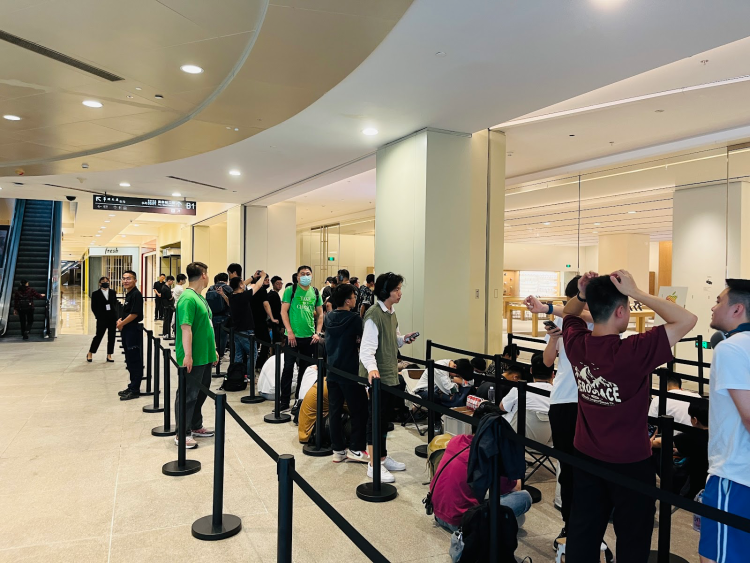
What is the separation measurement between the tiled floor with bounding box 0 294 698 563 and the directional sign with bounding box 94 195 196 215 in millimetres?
8533

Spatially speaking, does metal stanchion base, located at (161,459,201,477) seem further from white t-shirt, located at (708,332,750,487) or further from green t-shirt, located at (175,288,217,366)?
white t-shirt, located at (708,332,750,487)

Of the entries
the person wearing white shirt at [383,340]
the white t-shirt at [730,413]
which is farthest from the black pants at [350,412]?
the white t-shirt at [730,413]

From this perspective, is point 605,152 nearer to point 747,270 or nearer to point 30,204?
point 747,270

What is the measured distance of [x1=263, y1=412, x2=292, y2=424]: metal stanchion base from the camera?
20.1 ft

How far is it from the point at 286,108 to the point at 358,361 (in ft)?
12.4

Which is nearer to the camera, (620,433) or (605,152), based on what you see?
(620,433)

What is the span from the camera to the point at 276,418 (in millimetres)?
6188

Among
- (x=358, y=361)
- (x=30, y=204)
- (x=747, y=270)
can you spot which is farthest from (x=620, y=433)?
(x=30, y=204)

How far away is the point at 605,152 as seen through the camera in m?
9.17

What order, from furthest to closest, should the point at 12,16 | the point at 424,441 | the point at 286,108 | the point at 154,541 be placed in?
the point at 286,108
the point at 424,441
the point at 12,16
the point at 154,541

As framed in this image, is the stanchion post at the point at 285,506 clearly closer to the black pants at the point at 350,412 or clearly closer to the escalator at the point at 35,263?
the black pants at the point at 350,412

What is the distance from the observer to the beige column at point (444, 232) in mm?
7422

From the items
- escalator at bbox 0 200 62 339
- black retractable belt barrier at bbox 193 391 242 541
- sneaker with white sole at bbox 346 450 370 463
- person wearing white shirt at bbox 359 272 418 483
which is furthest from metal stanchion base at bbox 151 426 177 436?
escalator at bbox 0 200 62 339

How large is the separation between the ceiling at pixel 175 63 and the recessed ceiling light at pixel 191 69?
62 mm
